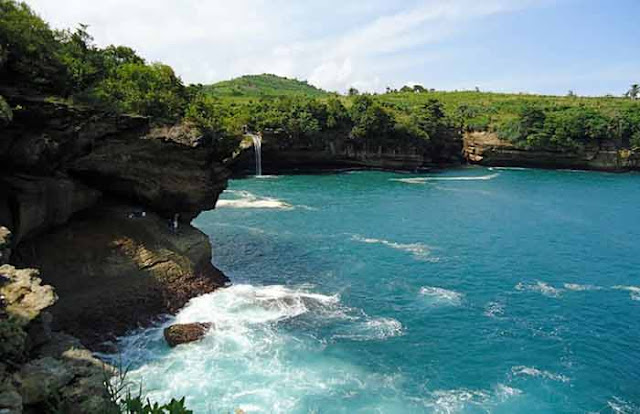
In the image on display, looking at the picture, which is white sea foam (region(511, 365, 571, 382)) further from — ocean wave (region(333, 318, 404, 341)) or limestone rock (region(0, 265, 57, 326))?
limestone rock (region(0, 265, 57, 326))

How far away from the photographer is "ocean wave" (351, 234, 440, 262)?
34.8 m

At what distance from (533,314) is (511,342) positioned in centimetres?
378

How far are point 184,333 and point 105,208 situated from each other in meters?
9.08

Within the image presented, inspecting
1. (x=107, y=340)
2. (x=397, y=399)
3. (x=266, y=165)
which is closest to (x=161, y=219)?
(x=107, y=340)

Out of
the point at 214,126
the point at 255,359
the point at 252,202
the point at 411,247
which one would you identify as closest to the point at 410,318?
the point at 255,359

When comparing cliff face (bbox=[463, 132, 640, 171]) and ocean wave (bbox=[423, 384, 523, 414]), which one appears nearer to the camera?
ocean wave (bbox=[423, 384, 523, 414])

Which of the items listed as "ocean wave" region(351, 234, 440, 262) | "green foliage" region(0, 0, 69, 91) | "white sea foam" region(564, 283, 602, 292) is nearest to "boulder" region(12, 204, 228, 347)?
"green foliage" region(0, 0, 69, 91)

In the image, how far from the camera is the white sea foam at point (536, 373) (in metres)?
19.9

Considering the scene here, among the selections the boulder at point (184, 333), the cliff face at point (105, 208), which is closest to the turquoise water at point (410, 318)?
the boulder at point (184, 333)

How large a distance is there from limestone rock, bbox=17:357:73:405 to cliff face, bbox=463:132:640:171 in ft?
289

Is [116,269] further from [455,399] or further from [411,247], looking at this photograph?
[411,247]

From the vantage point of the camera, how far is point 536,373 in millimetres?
20203

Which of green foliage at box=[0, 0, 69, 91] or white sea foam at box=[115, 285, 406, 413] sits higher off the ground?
green foliage at box=[0, 0, 69, 91]

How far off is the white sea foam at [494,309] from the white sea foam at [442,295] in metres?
1.50
